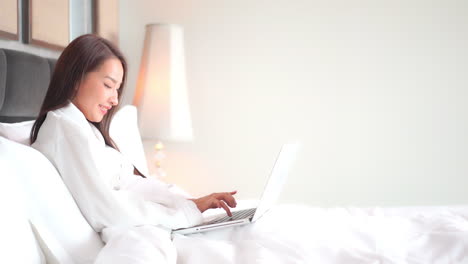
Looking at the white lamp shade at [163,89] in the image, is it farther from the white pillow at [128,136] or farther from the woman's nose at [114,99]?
the woman's nose at [114,99]

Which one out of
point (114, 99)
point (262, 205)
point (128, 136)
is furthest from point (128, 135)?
point (262, 205)

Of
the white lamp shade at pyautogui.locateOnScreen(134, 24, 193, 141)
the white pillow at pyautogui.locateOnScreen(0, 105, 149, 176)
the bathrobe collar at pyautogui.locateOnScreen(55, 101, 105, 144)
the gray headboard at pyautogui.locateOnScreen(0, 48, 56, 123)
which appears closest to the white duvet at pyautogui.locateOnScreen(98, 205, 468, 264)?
the bathrobe collar at pyautogui.locateOnScreen(55, 101, 105, 144)

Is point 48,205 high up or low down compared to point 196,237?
up

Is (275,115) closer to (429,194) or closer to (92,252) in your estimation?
(429,194)

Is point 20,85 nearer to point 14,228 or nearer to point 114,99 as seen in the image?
point 114,99

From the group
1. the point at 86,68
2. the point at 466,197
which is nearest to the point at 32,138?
the point at 86,68

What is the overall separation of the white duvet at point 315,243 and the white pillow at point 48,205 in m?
0.14

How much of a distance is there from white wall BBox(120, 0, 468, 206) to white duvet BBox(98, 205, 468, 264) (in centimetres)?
200

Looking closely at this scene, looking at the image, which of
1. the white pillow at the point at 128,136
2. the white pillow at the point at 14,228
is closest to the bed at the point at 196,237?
the white pillow at the point at 14,228

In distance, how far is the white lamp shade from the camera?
341 centimetres

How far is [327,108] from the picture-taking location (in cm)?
375

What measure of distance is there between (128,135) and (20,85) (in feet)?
1.75

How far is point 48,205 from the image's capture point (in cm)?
140

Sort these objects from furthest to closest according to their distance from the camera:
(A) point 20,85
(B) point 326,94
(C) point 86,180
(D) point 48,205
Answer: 1. (B) point 326,94
2. (A) point 20,85
3. (C) point 86,180
4. (D) point 48,205
